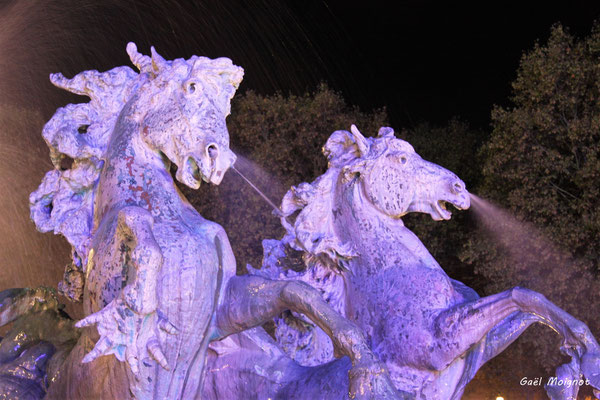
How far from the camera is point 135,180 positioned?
2711 mm

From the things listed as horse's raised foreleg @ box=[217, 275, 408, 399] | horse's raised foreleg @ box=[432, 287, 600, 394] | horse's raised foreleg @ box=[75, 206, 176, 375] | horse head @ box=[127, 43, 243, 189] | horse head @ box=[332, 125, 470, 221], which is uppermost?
horse head @ box=[127, 43, 243, 189]

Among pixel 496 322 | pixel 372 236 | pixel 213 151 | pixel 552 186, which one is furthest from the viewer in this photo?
pixel 552 186

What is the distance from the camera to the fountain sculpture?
241cm

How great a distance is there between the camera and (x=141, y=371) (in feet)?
7.76

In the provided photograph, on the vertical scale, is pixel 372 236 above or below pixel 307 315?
below

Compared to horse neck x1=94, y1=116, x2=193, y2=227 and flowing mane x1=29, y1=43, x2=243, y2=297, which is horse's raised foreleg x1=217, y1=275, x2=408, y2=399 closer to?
horse neck x1=94, y1=116, x2=193, y2=227

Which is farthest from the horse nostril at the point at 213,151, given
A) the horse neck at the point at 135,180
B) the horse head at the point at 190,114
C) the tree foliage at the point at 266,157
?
the tree foliage at the point at 266,157

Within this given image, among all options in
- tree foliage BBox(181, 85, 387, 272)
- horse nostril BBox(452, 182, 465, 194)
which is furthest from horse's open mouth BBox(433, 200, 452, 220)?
tree foliage BBox(181, 85, 387, 272)

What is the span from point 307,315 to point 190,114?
2.66ft

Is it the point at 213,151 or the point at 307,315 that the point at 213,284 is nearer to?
the point at 307,315

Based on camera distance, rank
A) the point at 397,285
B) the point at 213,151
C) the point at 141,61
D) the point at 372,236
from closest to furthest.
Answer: the point at 213,151, the point at 141,61, the point at 397,285, the point at 372,236

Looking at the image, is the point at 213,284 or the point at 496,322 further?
the point at 496,322

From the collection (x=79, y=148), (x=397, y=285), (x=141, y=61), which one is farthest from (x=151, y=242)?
(x=397, y=285)

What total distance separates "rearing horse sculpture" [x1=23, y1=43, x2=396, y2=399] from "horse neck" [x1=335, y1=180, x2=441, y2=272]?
42.6 inches
